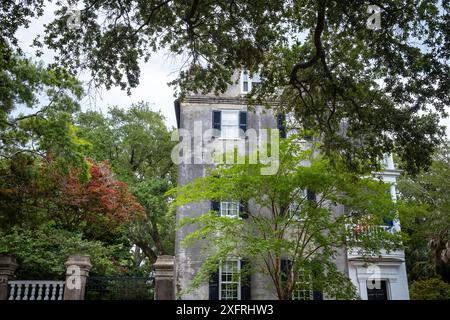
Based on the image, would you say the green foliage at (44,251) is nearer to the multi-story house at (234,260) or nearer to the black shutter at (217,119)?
the multi-story house at (234,260)

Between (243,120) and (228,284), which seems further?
(243,120)

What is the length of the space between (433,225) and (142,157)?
16454mm

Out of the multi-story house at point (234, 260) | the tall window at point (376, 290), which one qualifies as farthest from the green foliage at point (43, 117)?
the tall window at point (376, 290)

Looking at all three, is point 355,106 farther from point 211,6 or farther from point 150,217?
point 150,217

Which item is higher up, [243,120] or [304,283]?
[243,120]

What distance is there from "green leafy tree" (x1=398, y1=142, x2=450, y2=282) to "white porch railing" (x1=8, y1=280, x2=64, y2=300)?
516 inches

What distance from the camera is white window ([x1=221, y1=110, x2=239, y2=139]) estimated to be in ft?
65.2

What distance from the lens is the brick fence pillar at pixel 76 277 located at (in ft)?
40.0

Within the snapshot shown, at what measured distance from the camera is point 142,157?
2634cm

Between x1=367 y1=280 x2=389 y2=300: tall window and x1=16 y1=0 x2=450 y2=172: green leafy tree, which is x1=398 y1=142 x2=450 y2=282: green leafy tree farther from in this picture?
x1=16 y1=0 x2=450 y2=172: green leafy tree

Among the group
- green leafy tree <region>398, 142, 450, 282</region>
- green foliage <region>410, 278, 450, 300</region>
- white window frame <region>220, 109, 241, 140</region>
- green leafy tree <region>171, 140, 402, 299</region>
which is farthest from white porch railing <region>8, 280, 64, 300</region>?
green foliage <region>410, 278, 450, 300</region>

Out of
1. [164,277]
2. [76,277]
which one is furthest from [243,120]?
[76,277]

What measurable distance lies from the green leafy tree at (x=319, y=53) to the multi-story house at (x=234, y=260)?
5666mm

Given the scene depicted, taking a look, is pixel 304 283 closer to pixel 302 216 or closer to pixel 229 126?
pixel 302 216
